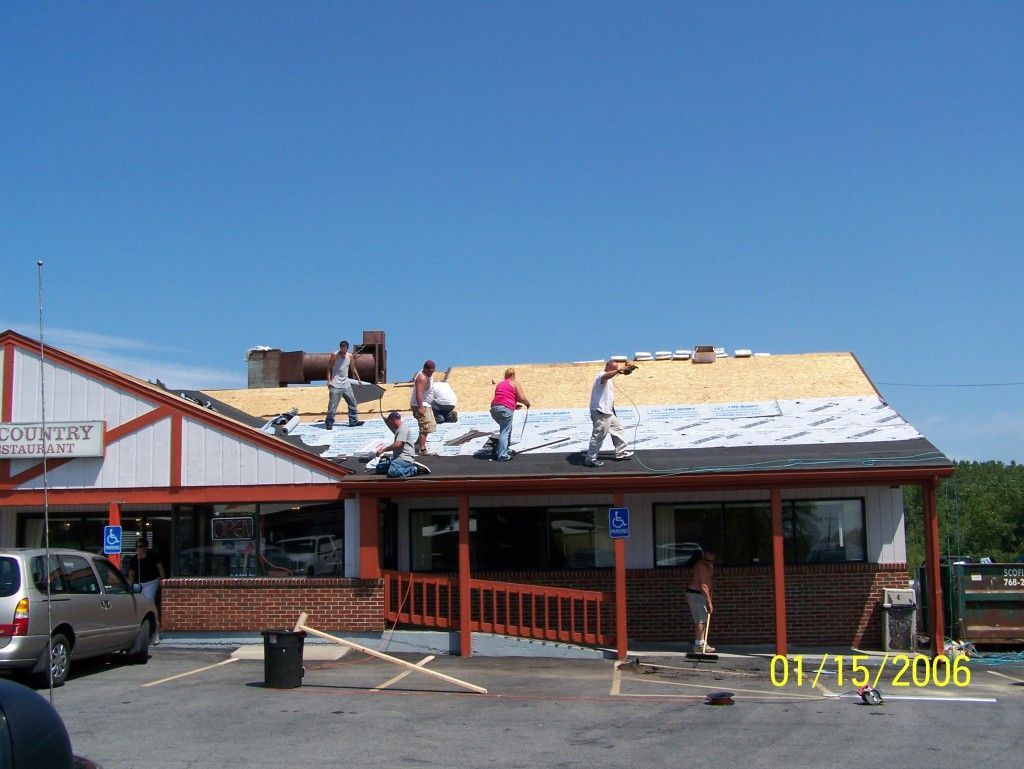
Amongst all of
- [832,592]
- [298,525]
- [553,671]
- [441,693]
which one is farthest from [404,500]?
[832,592]

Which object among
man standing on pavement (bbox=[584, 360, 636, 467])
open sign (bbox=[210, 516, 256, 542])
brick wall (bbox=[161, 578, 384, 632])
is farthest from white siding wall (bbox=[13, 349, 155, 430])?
man standing on pavement (bbox=[584, 360, 636, 467])

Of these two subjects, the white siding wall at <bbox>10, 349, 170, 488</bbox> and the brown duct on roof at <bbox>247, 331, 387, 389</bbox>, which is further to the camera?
the brown duct on roof at <bbox>247, 331, 387, 389</bbox>

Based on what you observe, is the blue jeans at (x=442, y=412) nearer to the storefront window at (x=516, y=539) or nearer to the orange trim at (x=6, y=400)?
the storefront window at (x=516, y=539)

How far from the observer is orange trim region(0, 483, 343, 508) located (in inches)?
656

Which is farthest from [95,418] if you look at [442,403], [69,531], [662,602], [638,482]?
[662,602]

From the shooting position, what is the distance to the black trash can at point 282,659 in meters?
12.7

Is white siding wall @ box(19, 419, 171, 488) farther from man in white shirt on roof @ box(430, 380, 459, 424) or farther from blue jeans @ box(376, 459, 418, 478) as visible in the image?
man in white shirt on roof @ box(430, 380, 459, 424)

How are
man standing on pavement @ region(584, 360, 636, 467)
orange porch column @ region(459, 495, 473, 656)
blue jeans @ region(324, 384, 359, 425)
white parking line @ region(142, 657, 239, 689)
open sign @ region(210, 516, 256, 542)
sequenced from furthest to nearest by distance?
blue jeans @ region(324, 384, 359, 425), open sign @ region(210, 516, 256, 542), orange porch column @ region(459, 495, 473, 656), man standing on pavement @ region(584, 360, 636, 467), white parking line @ region(142, 657, 239, 689)

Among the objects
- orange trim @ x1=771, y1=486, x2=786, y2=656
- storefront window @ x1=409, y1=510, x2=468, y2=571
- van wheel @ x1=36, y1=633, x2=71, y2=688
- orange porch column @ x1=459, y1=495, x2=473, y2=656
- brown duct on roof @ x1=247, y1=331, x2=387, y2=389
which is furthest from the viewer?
brown duct on roof @ x1=247, y1=331, x2=387, y2=389

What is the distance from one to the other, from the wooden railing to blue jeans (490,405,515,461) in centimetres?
198

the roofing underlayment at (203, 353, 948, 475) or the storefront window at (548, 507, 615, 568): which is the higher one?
the roofing underlayment at (203, 353, 948, 475)

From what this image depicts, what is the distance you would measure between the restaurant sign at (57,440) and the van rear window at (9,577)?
498 cm
